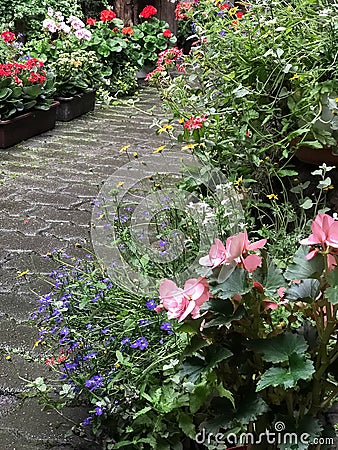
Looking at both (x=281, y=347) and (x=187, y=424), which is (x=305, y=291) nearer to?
(x=281, y=347)

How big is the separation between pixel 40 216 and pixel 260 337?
2.77 m

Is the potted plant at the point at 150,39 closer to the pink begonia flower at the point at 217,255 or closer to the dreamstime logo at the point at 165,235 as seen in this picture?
the dreamstime logo at the point at 165,235

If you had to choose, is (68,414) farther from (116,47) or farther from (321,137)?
(116,47)

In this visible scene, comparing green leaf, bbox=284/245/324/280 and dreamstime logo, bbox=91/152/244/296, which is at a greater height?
green leaf, bbox=284/245/324/280

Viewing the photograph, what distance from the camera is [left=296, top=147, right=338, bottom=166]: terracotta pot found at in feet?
9.72

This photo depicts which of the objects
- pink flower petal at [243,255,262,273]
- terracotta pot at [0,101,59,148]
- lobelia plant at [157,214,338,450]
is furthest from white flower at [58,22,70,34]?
pink flower petal at [243,255,262,273]

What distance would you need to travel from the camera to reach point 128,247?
2.48m

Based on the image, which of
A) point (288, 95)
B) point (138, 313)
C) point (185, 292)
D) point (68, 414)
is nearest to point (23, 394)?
point (68, 414)

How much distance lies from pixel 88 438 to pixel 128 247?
709 millimetres

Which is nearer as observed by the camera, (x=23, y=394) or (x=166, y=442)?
(x=166, y=442)

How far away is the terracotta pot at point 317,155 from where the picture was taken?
296 cm

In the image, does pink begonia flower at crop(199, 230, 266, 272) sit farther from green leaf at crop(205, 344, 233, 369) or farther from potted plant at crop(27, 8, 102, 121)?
potted plant at crop(27, 8, 102, 121)

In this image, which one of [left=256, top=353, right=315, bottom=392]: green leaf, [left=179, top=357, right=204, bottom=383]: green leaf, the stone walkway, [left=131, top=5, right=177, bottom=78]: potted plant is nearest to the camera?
[left=256, top=353, right=315, bottom=392]: green leaf
